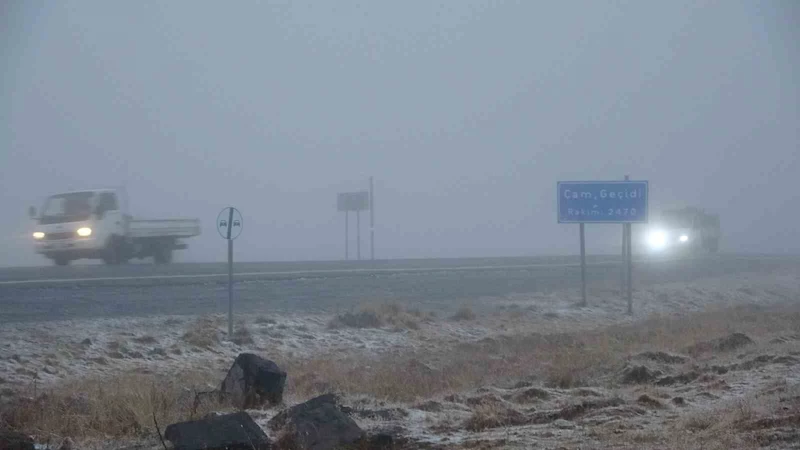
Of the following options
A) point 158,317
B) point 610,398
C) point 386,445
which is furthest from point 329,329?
point 386,445

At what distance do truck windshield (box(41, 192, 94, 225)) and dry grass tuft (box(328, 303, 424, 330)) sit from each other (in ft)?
56.5

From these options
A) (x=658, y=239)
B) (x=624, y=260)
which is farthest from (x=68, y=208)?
(x=658, y=239)

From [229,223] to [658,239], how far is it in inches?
1949

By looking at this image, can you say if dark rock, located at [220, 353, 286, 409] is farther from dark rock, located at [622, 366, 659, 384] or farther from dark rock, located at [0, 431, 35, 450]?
dark rock, located at [622, 366, 659, 384]

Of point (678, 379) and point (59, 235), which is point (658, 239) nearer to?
point (59, 235)

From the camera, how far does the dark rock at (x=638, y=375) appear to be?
14602 millimetres

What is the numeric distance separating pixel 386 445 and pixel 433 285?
2575 centimetres

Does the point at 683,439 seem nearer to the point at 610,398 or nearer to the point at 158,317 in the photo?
the point at 610,398

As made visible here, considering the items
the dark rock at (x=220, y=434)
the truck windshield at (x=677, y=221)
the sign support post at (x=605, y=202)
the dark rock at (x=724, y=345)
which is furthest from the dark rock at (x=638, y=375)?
the truck windshield at (x=677, y=221)

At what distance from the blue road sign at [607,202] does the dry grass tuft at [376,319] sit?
7.45 meters

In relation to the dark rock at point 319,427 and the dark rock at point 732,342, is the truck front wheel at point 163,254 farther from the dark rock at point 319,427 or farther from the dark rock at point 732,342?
the dark rock at point 319,427

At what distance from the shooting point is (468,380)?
15.7 meters

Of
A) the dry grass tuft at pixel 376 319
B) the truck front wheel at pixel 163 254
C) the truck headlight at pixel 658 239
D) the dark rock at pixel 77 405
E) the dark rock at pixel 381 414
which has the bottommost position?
the dark rock at pixel 77 405

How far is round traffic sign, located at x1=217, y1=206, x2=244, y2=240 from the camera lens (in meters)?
21.0
